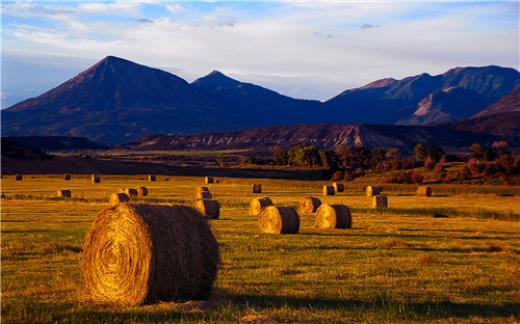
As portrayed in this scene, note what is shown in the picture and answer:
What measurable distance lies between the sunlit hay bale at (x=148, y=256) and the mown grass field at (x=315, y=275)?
0.43 meters

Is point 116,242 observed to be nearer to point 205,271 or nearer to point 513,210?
point 205,271

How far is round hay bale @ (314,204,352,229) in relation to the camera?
3044 centimetres

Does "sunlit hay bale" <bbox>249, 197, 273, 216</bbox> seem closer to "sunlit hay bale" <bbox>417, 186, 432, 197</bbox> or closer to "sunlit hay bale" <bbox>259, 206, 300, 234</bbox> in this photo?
"sunlit hay bale" <bbox>259, 206, 300, 234</bbox>

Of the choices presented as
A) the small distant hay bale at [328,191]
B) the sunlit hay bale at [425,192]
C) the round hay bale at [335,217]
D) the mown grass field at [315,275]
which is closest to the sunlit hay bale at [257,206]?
the mown grass field at [315,275]

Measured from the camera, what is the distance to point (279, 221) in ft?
92.4

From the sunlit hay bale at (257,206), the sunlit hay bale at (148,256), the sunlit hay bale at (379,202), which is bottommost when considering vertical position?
the sunlit hay bale at (379,202)

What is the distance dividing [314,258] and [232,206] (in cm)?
2405

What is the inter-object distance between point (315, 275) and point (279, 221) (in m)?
11.0

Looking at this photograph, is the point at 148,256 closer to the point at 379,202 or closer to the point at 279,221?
the point at 279,221

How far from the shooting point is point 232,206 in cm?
4419

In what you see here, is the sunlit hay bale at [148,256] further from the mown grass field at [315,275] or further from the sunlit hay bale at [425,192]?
the sunlit hay bale at [425,192]

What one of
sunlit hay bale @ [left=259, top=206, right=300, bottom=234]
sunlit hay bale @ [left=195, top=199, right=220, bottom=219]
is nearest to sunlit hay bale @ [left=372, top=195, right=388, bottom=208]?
sunlit hay bale @ [left=195, top=199, right=220, bottom=219]

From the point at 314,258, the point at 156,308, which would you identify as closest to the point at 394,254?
the point at 314,258

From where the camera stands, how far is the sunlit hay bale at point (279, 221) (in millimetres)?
28109
